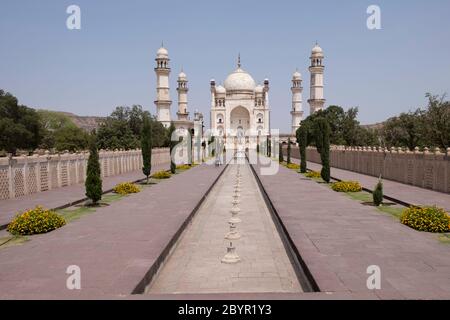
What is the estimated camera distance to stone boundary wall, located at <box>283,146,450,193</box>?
17.1 m

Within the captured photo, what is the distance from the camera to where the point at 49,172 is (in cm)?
1862

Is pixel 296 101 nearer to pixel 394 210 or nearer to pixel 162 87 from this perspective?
pixel 162 87

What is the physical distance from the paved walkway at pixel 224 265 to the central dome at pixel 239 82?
93513 mm

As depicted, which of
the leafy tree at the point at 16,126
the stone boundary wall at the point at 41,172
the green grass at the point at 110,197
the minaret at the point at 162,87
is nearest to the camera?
the green grass at the point at 110,197

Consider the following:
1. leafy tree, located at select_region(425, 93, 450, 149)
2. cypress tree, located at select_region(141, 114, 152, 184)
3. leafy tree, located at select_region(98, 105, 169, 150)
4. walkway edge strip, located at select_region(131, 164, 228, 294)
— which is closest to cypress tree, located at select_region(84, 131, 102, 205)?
walkway edge strip, located at select_region(131, 164, 228, 294)

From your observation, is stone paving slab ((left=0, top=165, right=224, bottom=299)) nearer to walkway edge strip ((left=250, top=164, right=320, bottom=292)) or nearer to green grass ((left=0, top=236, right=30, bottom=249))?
green grass ((left=0, top=236, right=30, bottom=249))

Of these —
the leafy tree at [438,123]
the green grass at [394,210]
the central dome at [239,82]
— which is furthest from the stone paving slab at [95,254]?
the central dome at [239,82]

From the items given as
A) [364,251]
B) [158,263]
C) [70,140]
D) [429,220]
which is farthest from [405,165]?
[70,140]

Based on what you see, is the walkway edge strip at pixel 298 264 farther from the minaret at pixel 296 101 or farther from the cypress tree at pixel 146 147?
the minaret at pixel 296 101

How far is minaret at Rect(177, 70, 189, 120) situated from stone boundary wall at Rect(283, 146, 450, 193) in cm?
5968

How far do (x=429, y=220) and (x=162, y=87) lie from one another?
2469 inches

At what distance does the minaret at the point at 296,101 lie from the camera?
87.8 metres
